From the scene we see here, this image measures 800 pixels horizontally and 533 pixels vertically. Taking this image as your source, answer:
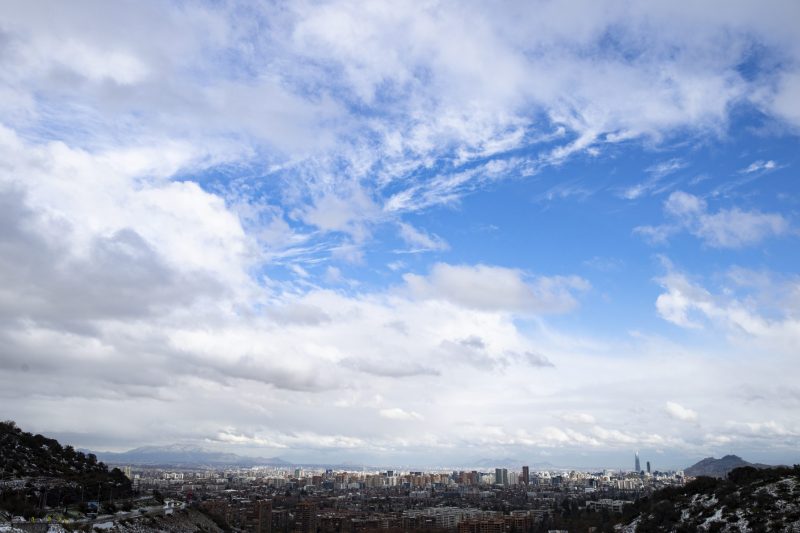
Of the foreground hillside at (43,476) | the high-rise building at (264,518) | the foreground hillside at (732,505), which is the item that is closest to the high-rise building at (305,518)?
the high-rise building at (264,518)

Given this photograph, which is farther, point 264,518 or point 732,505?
point 264,518

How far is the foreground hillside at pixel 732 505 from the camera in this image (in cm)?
3091

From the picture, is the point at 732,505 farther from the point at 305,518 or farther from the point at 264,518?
A: the point at 305,518

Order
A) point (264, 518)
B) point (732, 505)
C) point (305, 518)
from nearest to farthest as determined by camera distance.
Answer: point (732, 505), point (264, 518), point (305, 518)

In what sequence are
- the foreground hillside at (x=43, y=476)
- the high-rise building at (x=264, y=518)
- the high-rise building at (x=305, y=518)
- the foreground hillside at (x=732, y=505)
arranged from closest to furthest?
the foreground hillside at (x=732, y=505), the foreground hillside at (x=43, y=476), the high-rise building at (x=264, y=518), the high-rise building at (x=305, y=518)

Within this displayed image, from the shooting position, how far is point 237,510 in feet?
326

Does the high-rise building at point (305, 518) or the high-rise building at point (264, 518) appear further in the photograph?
the high-rise building at point (305, 518)

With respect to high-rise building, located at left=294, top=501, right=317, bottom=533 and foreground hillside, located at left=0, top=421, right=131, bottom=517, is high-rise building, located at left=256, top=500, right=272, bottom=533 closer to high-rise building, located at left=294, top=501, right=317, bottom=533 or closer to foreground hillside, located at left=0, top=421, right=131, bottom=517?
high-rise building, located at left=294, top=501, right=317, bottom=533

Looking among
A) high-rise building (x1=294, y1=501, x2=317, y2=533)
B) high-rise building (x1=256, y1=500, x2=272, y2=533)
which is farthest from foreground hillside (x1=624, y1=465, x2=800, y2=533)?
high-rise building (x1=294, y1=501, x2=317, y2=533)

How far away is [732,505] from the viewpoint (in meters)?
34.5

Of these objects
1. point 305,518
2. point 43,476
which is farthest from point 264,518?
point 43,476

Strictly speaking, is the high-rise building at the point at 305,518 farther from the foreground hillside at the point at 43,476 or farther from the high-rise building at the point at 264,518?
the foreground hillside at the point at 43,476

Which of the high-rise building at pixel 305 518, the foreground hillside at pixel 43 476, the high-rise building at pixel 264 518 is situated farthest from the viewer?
the high-rise building at pixel 305 518

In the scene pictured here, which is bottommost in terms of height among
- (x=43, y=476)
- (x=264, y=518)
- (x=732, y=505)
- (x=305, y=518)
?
(x=305, y=518)
